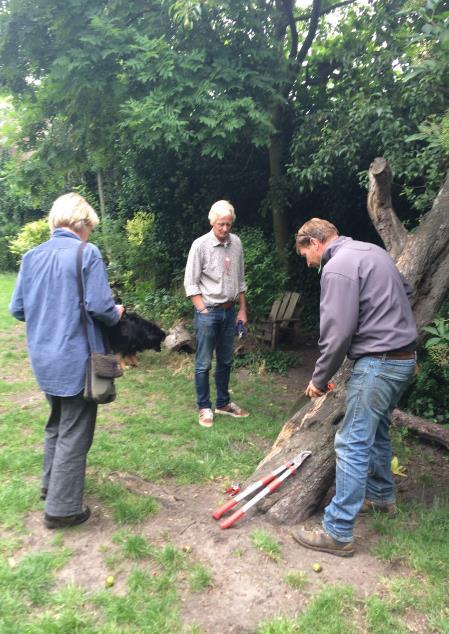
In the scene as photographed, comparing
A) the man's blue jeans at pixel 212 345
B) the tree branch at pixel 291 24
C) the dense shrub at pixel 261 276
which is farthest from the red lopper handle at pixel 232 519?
the tree branch at pixel 291 24

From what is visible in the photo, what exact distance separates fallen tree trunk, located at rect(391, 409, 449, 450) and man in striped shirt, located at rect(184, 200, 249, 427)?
191 cm

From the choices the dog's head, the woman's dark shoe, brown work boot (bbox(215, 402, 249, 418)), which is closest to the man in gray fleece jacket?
the woman's dark shoe

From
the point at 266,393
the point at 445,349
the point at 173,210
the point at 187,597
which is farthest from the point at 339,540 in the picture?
the point at 173,210

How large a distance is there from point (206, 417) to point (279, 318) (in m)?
3.07

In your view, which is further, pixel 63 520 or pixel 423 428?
pixel 423 428

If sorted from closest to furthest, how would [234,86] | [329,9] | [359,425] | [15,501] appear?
[359,425] → [15,501] → [234,86] → [329,9]

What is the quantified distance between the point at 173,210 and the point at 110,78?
5.07 meters

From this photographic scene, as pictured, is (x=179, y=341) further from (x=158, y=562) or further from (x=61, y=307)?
(x=158, y=562)

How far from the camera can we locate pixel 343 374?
3562 mm

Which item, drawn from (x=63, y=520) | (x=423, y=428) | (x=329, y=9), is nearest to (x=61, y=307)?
(x=63, y=520)

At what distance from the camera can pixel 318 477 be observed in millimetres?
3350

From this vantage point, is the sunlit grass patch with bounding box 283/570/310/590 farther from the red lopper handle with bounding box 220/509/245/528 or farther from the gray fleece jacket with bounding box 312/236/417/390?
the gray fleece jacket with bounding box 312/236/417/390

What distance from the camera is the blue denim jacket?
2.93 meters

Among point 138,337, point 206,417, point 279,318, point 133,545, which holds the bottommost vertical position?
point 206,417
